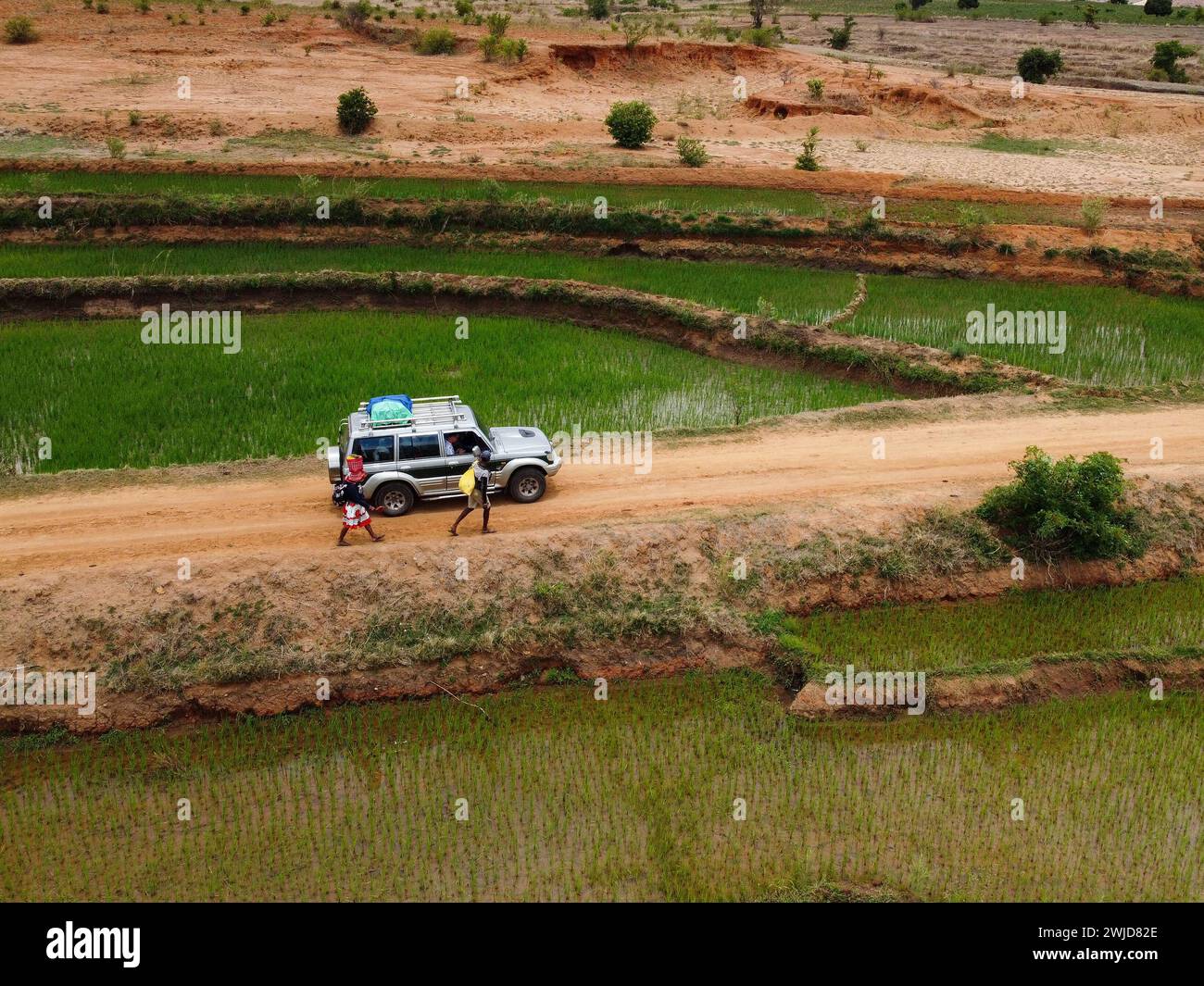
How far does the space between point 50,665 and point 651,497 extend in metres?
9.90

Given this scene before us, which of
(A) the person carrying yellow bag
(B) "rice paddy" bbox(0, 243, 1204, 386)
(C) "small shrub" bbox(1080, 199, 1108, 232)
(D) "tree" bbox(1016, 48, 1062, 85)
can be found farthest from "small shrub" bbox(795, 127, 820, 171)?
(A) the person carrying yellow bag

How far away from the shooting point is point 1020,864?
12617mm

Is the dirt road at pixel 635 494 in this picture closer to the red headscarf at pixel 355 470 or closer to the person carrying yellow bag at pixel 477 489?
the person carrying yellow bag at pixel 477 489

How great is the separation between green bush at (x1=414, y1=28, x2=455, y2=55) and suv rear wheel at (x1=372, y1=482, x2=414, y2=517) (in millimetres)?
45016

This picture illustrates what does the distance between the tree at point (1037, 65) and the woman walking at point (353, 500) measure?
56.4 m

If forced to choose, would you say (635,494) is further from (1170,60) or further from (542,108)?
(1170,60)

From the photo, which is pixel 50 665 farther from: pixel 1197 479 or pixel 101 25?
pixel 101 25

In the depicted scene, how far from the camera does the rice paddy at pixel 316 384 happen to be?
21.3 meters

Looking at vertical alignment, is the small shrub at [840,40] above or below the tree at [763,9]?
below

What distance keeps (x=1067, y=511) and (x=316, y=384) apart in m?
15.4

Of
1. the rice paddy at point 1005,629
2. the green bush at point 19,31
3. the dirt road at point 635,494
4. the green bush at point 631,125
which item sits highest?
the green bush at point 19,31

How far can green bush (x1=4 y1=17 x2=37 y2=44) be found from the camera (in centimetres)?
5175

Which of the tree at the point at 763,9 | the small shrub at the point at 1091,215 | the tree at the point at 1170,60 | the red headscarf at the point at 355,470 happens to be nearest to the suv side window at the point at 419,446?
the red headscarf at the point at 355,470

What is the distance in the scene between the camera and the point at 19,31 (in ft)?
171
